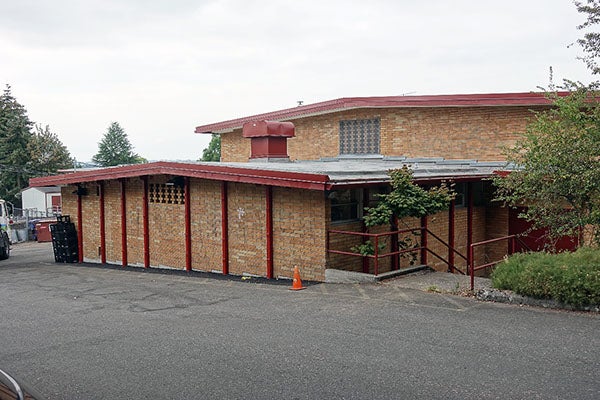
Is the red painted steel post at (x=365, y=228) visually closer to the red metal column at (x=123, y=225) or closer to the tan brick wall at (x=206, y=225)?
the tan brick wall at (x=206, y=225)

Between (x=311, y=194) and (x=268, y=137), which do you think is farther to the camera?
(x=268, y=137)

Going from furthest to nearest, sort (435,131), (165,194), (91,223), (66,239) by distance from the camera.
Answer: (435,131) → (66,239) → (91,223) → (165,194)

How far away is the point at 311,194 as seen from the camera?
1381 centimetres

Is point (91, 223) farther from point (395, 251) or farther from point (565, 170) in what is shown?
point (565, 170)

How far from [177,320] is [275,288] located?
337 cm

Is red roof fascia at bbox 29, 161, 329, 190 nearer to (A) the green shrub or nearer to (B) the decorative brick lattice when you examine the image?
(B) the decorative brick lattice

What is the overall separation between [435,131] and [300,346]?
14729 millimetres

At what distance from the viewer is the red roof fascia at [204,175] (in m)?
12.9

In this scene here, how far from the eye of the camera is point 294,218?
14.2m

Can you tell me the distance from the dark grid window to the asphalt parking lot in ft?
36.4

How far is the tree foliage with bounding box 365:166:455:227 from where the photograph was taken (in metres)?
13.5

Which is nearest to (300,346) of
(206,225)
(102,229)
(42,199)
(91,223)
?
(206,225)

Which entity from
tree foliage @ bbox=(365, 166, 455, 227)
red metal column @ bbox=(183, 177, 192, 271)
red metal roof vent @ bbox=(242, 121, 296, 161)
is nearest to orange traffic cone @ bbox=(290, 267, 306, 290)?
tree foliage @ bbox=(365, 166, 455, 227)

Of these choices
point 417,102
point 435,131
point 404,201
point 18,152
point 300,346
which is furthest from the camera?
point 18,152
